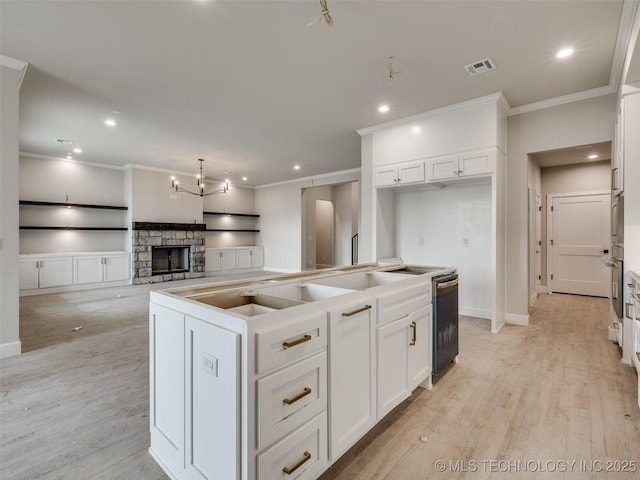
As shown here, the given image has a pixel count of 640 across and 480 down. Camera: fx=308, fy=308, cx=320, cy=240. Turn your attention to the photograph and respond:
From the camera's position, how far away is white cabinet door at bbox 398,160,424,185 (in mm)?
4258

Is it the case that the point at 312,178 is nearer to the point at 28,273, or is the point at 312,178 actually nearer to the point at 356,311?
the point at 28,273

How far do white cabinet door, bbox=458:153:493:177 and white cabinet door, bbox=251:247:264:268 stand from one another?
24.2ft

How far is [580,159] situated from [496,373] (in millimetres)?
4855

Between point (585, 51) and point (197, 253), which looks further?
point (197, 253)

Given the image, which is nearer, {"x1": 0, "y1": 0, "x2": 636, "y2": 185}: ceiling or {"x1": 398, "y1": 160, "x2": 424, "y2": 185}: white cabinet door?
{"x1": 0, "y1": 0, "x2": 636, "y2": 185}: ceiling

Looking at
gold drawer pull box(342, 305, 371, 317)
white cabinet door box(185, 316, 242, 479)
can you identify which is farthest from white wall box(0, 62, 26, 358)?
gold drawer pull box(342, 305, 371, 317)

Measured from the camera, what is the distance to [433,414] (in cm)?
210

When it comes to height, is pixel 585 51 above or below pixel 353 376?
above

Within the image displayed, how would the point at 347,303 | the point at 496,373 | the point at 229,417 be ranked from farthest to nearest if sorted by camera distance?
the point at 496,373
the point at 347,303
the point at 229,417

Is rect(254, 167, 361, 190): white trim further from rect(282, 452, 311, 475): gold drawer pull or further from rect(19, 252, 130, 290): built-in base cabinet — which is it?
rect(282, 452, 311, 475): gold drawer pull

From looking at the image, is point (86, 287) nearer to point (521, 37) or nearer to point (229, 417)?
point (229, 417)

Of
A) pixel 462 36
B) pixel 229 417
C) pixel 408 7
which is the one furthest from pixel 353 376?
pixel 462 36

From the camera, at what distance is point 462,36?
2.63m

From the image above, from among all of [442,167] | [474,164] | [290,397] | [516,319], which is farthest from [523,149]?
[290,397]
